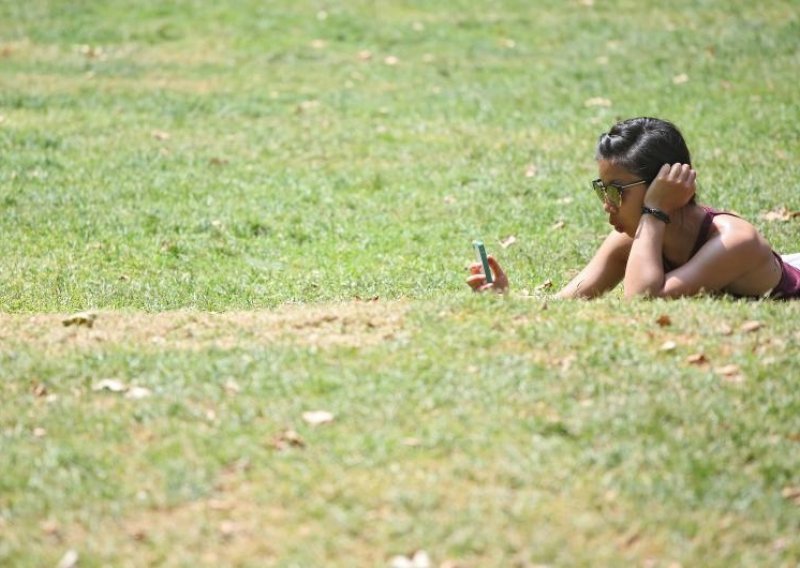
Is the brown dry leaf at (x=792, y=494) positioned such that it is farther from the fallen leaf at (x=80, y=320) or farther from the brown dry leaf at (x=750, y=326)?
the fallen leaf at (x=80, y=320)

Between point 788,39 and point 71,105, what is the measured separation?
8431 mm

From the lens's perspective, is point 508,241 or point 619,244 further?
point 508,241

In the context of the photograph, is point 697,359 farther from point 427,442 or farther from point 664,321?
point 427,442

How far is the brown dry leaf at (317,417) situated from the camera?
15.9 feet

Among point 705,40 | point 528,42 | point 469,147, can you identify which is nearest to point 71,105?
point 469,147

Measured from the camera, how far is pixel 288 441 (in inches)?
185

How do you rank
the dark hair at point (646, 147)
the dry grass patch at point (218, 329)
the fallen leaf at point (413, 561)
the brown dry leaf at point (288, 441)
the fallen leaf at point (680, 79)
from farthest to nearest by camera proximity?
the fallen leaf at point (680, 79) < the dark hair at point (646, 147) < the dry grass patch at point (218, 329) < the brown dry leaf at point (288, 441) < the fallen leaf at point (413, 561)

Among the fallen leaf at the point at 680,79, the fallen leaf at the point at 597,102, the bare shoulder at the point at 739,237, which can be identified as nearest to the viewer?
the bare shoulder at the point at 739,237

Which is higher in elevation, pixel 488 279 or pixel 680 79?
pixel 488 279

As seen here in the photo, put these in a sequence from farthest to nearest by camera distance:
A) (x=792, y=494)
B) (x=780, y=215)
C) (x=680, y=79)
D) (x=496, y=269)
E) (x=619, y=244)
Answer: (x=680, y=79), (x=780, y=215), (x=619, y=244), (x=496, y=269), (x=792, y=494)

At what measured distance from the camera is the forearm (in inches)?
241

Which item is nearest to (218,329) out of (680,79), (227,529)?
(227,529)

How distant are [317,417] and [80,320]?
2.03m

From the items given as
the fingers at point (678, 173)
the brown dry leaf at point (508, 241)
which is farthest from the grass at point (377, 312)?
the fingers at point (678, 173)
